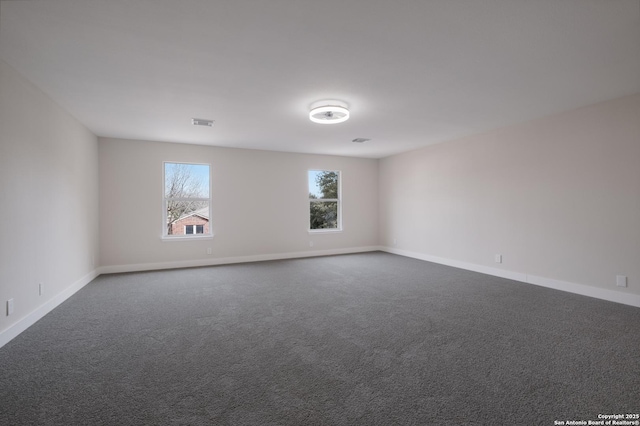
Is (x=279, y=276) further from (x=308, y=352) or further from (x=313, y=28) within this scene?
(x=313, y=28)

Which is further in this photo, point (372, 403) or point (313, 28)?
point (313, 28)

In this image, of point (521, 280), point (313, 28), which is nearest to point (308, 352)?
point (313, 28)

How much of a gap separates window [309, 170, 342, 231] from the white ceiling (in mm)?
3037

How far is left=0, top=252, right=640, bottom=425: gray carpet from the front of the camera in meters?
1.73

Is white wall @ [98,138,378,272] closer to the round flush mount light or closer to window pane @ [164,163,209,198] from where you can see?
window pane @ [164,163,209,198]

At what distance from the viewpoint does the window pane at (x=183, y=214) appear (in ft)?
19.2

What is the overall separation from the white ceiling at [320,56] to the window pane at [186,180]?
1651mm

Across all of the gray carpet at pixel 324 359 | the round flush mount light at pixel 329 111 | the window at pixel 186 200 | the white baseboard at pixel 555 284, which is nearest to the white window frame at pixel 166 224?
the window at pixel 186 200

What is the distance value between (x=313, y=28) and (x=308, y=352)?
7.98ft

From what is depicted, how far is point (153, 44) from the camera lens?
2342 mm

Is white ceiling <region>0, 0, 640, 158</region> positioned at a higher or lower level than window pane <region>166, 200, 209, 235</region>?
higher

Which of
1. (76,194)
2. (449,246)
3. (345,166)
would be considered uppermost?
(345,166)

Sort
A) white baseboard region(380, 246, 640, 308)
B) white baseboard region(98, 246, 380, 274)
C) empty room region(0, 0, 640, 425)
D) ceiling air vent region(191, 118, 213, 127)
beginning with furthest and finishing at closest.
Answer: white baseboard region(98, 246, 380, 274) < ceiling air vent region(191, 118, 213, 127) < white baseboard region(380, 246, 640, 308) < empty room region(0, 0, 640, 425)

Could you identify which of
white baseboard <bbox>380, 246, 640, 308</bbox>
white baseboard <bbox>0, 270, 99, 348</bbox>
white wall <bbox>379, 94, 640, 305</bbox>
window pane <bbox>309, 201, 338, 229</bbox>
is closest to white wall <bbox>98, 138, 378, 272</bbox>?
window pane <bbox>309, 201, 338, 229</bbox>
